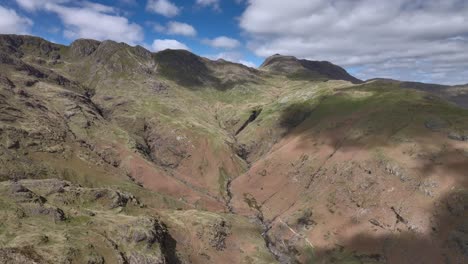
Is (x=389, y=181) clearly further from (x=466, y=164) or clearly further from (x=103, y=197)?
(x=103, y=197)

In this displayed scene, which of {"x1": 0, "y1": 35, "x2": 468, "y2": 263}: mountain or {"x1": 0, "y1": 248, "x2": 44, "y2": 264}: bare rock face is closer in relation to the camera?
{"x1": 0, "y1": 248, "x2": 44, "y2": 264}: bare rock face

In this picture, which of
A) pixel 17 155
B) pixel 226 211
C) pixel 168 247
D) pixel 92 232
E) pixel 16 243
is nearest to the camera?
pixel 16 243

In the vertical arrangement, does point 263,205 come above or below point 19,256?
below

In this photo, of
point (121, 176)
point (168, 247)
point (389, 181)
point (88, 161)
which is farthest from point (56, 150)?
point (389, 181)

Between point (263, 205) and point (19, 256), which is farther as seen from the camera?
point (263, 205)

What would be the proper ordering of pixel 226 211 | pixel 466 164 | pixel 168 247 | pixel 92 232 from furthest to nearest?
pixel 226 211
pixel 466 164
pixel 168 247
pixel 92 232

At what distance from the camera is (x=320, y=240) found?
6063 inches

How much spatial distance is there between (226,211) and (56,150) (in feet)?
290

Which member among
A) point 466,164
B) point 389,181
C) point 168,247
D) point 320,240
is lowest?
point 320,240

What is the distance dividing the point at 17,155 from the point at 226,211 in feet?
325

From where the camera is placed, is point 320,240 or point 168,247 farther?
point 320,240

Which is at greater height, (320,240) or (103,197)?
(103,197)

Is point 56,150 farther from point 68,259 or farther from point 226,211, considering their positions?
point 68,259

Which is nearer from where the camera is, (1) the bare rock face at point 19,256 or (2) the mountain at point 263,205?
(1) the bare rock face at point 19,256
